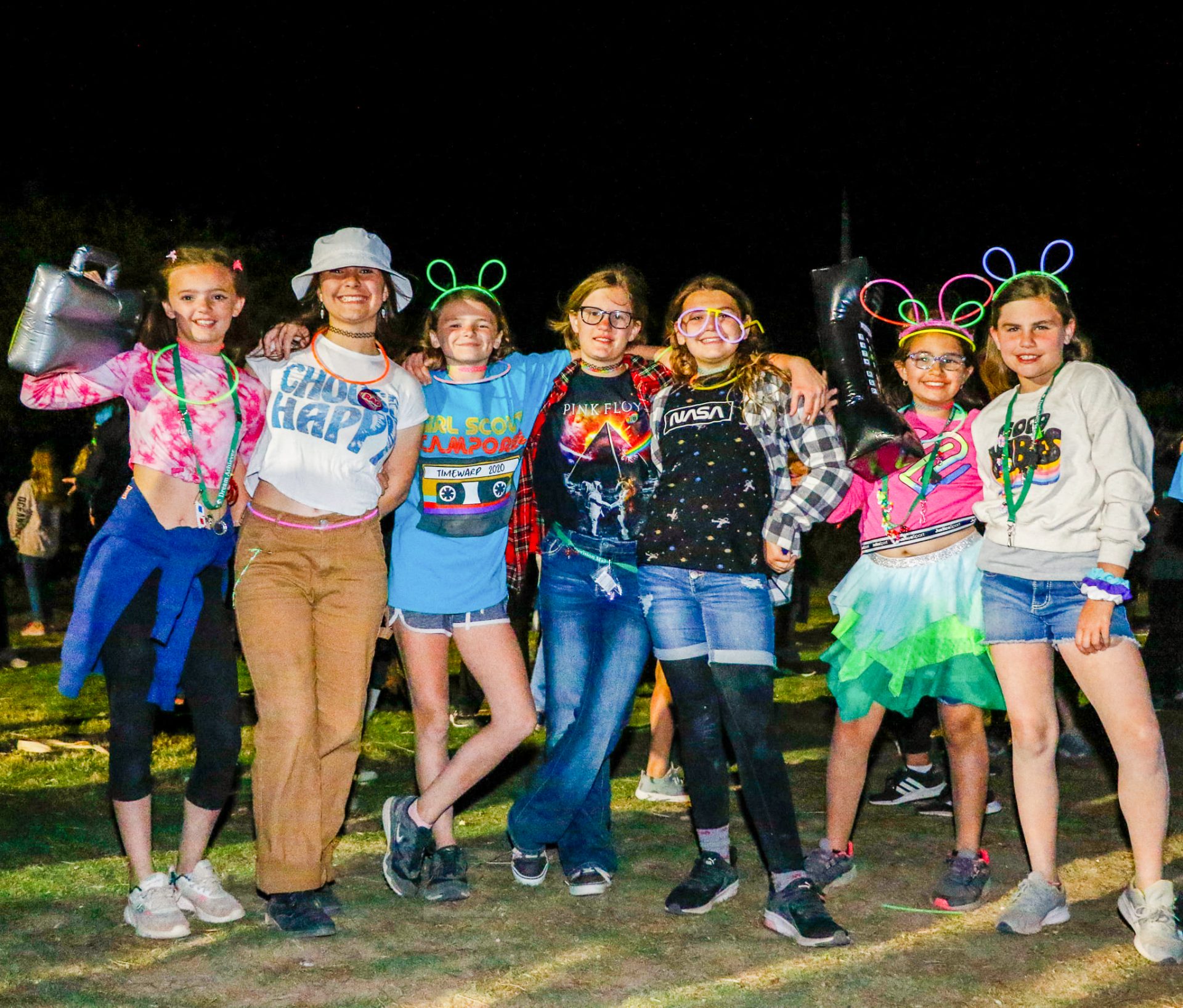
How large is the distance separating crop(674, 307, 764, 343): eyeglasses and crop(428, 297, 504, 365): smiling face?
73cm

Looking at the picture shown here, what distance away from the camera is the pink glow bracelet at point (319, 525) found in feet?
13.7

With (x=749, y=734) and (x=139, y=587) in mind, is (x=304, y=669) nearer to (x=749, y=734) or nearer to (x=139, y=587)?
(x=139, y=587)

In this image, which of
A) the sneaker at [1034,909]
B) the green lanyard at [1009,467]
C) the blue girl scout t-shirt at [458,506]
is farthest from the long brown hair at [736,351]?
the sneaker at [1034,909]

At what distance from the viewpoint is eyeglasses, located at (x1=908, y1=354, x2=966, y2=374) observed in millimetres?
4691

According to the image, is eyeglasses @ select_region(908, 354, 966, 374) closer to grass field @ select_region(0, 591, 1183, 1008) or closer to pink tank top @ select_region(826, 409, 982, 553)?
pink tank top @ select_region(826, 409, 982, 553)

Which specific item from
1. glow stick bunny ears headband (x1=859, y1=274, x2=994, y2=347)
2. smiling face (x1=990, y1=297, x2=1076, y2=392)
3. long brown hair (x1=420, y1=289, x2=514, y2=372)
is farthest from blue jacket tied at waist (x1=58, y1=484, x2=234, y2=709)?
smiling face (x1=990, y1=297, x2=1076, y2=392)

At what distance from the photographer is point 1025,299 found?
13.9ft

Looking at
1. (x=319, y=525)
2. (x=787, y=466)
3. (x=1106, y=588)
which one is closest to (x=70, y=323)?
(x=319, y=525)

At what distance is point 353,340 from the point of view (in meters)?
4.37

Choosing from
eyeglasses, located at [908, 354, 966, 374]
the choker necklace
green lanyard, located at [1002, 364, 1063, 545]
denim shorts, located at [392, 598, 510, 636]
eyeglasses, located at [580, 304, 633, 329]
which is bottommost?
denim shorts, located at [392, 598, 510, 636]

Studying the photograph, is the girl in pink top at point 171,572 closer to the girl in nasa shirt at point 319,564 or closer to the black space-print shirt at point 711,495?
the girl in nasa shirt at point 319,564

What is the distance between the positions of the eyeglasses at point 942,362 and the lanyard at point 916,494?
0.61 ft

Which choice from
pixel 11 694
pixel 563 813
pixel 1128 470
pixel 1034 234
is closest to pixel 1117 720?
pixel 1128 470

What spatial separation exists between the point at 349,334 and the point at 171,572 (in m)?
1.01
